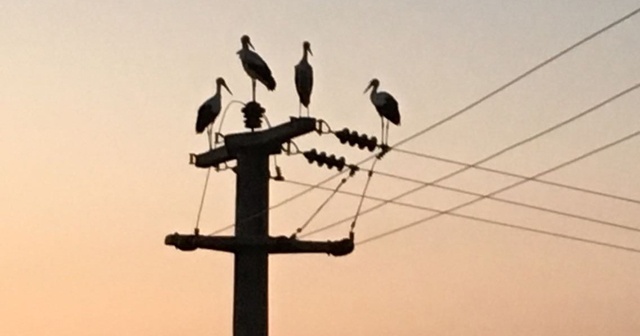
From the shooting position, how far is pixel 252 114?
20062 millimetres

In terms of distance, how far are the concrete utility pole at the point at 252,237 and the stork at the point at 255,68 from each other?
→ 1.32 meters

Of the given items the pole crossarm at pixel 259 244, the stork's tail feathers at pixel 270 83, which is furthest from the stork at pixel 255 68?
the pole crossarm at pixel 259 244

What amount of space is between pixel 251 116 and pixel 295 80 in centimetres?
73

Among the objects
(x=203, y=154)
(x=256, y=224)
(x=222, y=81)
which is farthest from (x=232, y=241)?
(x=222, y=81)

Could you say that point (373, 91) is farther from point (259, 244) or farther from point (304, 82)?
point (259, 244)

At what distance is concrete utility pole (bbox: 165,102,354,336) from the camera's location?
18.9 metres

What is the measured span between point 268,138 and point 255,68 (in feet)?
5.67

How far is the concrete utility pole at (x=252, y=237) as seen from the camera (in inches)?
744

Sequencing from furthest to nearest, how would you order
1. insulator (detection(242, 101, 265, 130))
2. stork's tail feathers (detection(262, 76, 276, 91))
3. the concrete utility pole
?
stork's tail feathers (detection(262, 76, 276, 91)) → insulator (detection(242, 101, 265, 130)) → the concrete utility pole

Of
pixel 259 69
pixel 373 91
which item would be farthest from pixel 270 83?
pixel 373 91

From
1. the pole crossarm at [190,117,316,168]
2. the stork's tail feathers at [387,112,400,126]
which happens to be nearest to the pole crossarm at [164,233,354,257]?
the pole crossarm at [190,117,316,168]

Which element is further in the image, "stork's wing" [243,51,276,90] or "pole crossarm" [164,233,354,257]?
"stork's wing" [243,51,276,90]

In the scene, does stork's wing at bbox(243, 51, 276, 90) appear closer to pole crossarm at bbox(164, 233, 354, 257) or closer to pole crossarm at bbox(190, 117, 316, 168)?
→ pole crossarm at bbox(190, 117, 316, 168)

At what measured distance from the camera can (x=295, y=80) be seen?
20.3m
